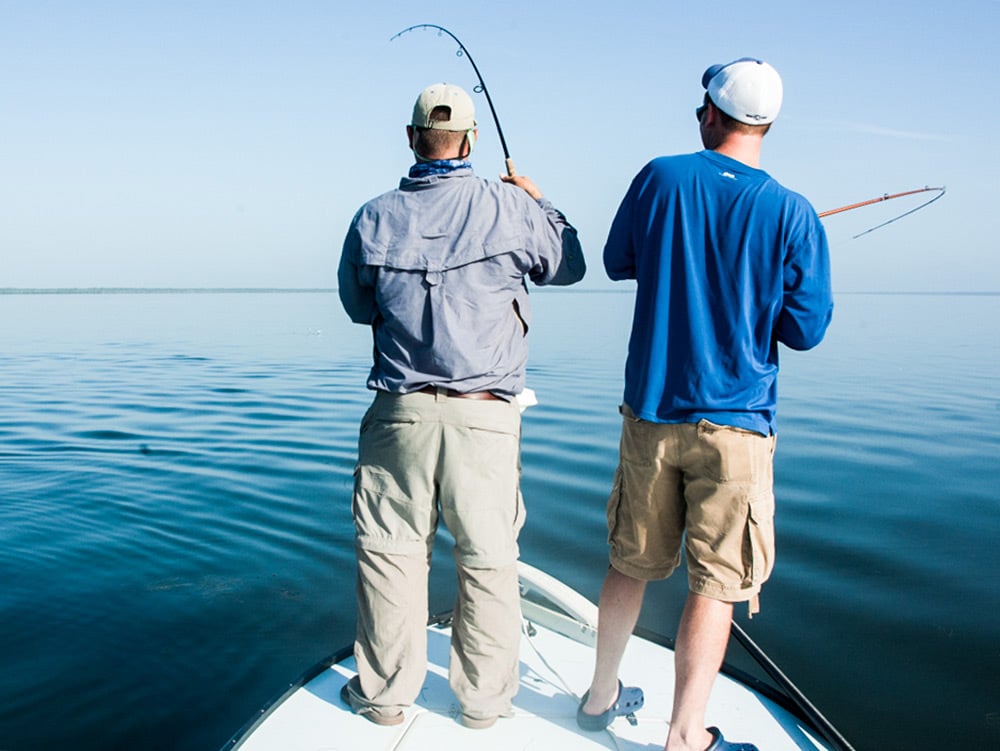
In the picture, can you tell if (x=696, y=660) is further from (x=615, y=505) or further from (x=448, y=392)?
(x=448, y=392)

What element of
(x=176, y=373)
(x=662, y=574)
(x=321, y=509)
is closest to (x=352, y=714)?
(x=662, y=574)

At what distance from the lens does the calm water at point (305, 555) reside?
3.75 metres

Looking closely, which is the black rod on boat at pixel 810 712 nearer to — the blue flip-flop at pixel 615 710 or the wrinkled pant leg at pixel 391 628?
the blue flip-flop at pixel 615 710

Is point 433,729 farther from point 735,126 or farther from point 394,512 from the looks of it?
point 735,126

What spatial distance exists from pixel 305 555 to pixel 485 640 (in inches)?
124

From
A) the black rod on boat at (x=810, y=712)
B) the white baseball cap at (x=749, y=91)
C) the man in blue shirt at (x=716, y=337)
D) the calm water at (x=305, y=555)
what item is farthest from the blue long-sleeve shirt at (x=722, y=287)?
the calm water at (x=305, y=555)

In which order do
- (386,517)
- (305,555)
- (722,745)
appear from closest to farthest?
(722,745) < (386,517) < (305,555)

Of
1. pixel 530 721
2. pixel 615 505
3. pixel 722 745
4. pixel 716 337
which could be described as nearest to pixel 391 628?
pixel 530 721

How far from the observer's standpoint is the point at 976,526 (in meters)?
6.18

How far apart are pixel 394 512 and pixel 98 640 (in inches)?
98.2

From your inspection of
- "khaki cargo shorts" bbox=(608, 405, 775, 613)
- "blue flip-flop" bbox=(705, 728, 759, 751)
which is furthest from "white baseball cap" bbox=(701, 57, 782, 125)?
"blue flip-flop" bbox=(705, 728, 759, 751)

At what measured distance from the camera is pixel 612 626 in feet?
8.43

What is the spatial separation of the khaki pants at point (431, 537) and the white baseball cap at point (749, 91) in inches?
43.2

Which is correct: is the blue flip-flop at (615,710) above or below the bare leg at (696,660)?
below
